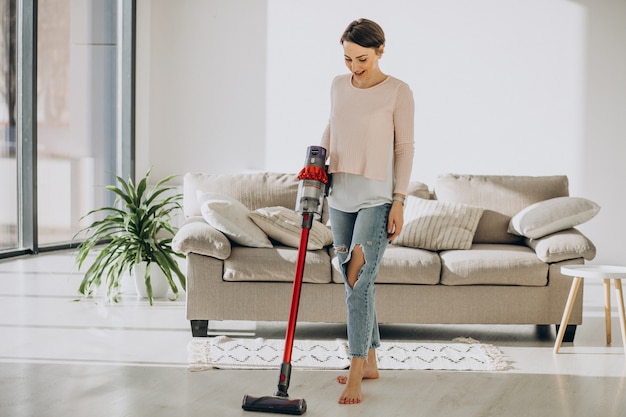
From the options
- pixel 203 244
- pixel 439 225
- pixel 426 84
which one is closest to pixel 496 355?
pixel 439 225

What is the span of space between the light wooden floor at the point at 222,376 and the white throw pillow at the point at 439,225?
0.41m

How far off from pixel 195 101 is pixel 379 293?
3.85 meters

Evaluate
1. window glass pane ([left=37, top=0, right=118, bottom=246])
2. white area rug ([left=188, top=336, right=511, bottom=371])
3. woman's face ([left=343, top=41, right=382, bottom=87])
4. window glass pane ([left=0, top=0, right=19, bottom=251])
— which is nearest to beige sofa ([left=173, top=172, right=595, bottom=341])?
white area rug ([left=188, top=336, right=511, bottom=371])

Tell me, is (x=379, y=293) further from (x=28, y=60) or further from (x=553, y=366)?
(x=28, y=60)

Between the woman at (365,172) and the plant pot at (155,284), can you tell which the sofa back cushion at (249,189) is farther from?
the woman at (365,172)

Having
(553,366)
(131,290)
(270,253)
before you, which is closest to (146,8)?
(131,290)

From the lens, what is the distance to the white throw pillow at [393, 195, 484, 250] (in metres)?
4.22

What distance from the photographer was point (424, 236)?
13.9 ft

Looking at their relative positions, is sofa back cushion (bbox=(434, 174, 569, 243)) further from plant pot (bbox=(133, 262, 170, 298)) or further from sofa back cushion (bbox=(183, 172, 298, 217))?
plant pot (bbox=(133, 262, 170, 298))

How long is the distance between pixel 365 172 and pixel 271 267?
3.81ft

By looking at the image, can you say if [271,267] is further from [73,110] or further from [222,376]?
[73,110]

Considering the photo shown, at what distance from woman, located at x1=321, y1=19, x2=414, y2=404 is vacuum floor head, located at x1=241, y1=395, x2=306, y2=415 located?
0.20m

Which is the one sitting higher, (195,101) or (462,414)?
(195,101)

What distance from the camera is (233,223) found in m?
3.98
